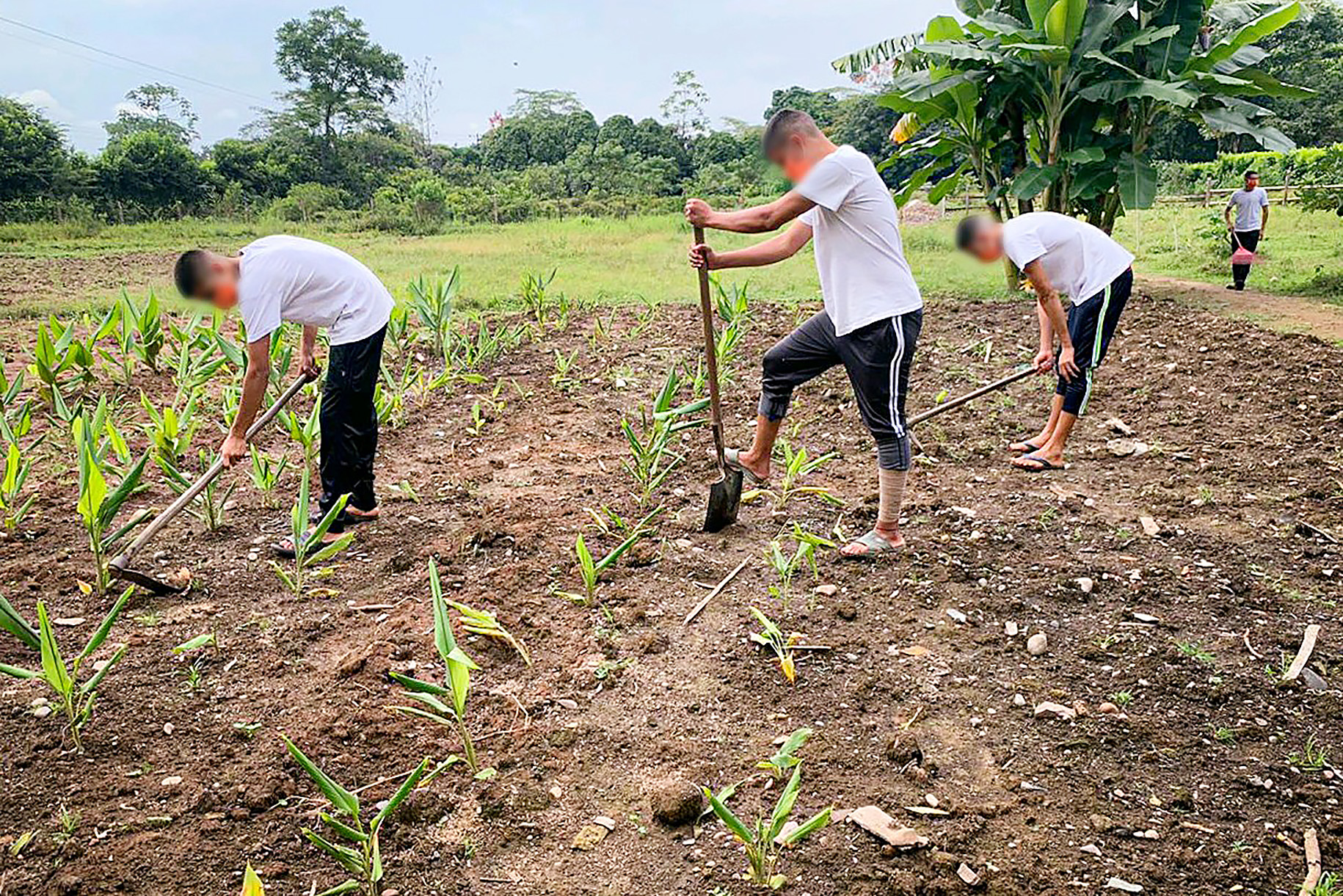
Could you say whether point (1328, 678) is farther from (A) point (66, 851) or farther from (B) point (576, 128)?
(B) point (576, 128)

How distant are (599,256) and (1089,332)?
411 inches

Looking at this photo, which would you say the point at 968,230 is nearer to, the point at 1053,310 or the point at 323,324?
the point at 1053,310

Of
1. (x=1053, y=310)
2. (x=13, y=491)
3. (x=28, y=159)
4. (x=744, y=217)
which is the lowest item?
(x=13, y=491)

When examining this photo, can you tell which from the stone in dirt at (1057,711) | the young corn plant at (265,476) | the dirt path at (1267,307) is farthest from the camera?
the dirt path at (1267,307)

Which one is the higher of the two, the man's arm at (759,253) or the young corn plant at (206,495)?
the man's arm at (759,253)

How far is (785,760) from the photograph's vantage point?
2.40m

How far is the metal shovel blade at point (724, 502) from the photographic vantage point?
154 inches

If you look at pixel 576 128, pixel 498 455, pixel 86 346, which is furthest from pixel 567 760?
Result: pixel 576 128

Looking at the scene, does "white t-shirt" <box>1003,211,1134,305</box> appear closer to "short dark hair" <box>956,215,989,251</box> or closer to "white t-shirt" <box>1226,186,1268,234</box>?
"short dark hair" <box>956,215,989,251</box>

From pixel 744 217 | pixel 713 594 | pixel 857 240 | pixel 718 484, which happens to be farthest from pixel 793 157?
pixel 713 594

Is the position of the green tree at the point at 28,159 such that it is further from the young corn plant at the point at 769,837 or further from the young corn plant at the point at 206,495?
the young corn plant at the point at 769,837

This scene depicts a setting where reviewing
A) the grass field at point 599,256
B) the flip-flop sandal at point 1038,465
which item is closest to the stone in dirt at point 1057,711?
the flip-flop sandal at point 1038,465

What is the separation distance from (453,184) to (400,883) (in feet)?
85.8

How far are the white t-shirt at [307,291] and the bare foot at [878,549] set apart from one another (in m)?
2.17
